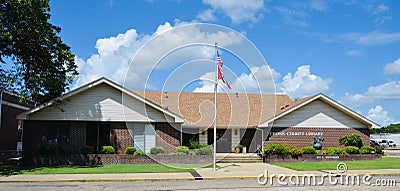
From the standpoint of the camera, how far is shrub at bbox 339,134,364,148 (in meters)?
27.8

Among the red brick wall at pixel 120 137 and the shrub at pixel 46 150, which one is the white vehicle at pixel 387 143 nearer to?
the red brick wall at pixel 120 137

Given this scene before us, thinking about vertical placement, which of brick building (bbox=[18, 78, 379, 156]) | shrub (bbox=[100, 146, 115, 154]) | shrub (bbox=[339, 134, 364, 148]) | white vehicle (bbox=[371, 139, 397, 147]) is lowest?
white vehicle (bbox=[371, 139, 397, 147])

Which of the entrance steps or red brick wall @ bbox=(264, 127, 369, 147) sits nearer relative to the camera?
the entrance steps

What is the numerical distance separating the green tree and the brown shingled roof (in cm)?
917

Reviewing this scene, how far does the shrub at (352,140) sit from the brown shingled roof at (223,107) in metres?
4.85

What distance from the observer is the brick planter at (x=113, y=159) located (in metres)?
22.4

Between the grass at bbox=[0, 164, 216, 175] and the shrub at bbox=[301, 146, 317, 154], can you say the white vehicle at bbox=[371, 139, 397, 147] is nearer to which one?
the shrub at bbox=[301, 146, 317, 154]

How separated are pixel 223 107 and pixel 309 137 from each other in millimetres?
7275

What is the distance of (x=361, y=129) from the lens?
2903 cm

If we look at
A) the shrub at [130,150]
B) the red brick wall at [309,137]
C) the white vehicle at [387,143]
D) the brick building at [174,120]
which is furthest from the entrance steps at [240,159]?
the white vehicle at [387,143]

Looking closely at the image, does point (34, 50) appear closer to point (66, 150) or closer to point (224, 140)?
point (66, 150)

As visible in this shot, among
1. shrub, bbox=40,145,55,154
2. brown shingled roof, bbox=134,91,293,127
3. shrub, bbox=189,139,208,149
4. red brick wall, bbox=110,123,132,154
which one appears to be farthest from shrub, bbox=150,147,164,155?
shrub, bbox=40,145,55,154

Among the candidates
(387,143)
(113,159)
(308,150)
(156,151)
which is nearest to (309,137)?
(308,150)

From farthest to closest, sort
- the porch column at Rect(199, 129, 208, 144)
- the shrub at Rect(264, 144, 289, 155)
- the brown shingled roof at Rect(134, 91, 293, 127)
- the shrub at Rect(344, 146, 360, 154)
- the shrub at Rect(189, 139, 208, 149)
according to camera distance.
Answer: the porch column at Rect(199, 129, 208, 144) → the brown shingled roof at Rect(134, 91, 293, 127) → the shrub at Rect(189, 139, 208, 149) → the shrub at Rect(344, 146, 360, 154) → the shrub at Rect(264, 144, 289, 155)
